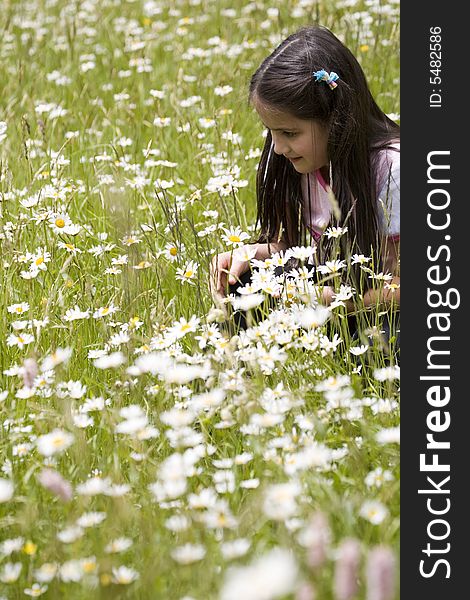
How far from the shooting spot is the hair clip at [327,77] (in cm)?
284

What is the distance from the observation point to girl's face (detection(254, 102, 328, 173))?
114 inches

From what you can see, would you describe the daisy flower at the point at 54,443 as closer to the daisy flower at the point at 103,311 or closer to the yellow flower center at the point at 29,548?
the yellow flower center at the point at 29,548

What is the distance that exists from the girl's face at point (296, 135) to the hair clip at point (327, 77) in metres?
0.12

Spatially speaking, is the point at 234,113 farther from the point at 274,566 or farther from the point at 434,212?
the point at 274,566

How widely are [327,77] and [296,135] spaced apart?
18 centimetres

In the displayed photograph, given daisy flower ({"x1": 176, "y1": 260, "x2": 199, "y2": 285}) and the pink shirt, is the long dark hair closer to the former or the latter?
the pink shirt

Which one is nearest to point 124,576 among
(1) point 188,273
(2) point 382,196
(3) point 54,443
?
(3) point 54,443

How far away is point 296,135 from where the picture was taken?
292 centimetres

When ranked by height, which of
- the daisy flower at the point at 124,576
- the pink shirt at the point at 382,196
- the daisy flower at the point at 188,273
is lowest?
the daisy flower at the point at 124,576

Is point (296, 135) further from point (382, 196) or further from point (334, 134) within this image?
point (382, 196)

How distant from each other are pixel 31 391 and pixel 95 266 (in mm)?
1175

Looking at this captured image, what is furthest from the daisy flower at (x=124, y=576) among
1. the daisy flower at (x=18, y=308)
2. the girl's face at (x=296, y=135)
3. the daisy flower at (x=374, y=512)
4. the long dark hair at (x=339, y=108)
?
the girl's face at (x=296, y=135)

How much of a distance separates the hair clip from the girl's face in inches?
4.7

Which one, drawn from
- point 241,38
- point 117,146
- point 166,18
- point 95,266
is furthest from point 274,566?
point 166,18
